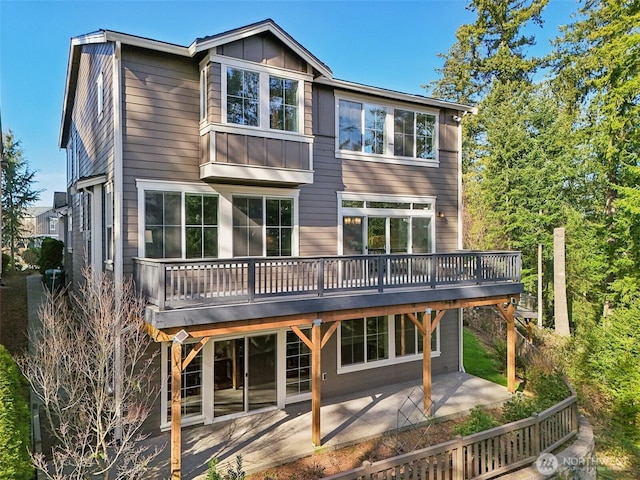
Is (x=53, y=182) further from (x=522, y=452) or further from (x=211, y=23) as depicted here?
(x=522, y=452)

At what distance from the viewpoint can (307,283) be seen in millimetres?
7812

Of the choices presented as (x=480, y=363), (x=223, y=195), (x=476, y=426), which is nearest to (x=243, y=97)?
(x=223, y=195)

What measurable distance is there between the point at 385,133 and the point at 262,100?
4253 mm

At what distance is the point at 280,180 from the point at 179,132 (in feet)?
7.78

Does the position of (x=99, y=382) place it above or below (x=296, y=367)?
above

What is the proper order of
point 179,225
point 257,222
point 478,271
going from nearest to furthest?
point 179,225 → point 257,222 → point 478,271

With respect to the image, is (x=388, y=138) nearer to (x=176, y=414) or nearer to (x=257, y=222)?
(x=257, y=222)

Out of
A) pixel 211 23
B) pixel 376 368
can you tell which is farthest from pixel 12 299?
pixel 376 368

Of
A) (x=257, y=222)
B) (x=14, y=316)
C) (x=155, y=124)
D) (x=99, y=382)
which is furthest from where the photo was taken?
(x=14, y=316)

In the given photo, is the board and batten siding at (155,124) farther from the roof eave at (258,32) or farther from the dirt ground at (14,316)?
the dirt ground at (14,316)

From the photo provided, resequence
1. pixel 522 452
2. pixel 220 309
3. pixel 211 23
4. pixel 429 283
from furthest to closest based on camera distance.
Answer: pixel 211 23
pixel 429 283
pixel 522 452
pixel 220 309

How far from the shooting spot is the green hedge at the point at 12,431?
4.84 metres

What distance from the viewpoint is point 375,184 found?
1105 cm

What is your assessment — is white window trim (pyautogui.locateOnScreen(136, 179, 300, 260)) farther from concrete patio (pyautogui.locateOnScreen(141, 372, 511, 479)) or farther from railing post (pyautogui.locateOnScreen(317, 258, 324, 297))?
concrete patio (pyautogui.locateOnScreen(141, 372, 511, 479))
